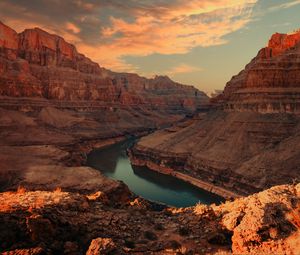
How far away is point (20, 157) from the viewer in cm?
6975

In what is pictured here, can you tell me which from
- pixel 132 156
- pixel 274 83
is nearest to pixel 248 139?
pixel 274 83

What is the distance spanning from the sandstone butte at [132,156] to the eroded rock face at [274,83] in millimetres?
343

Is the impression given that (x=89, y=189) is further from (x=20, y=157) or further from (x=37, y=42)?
(x=37, y=42)

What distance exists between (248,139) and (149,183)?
865 inches

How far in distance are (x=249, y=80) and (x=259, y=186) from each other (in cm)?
3687

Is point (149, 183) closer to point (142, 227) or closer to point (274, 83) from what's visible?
point (274, 83)

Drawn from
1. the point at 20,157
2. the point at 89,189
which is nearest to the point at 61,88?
the point at 20,157

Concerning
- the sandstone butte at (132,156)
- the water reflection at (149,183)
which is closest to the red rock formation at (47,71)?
the sandstone butte at (132,156)

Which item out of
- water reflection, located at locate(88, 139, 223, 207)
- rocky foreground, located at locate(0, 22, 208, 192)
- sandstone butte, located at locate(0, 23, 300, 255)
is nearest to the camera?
sandstone butte, located at locate(0, 23, 300, 255)

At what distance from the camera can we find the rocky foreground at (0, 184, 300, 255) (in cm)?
1474

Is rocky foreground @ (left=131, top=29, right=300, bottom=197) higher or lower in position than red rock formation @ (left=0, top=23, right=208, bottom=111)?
lower

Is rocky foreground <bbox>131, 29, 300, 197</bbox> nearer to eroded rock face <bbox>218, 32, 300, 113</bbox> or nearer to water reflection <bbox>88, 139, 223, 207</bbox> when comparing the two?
eroded rock face <bbox>218, 32, 300, 113</bbox>

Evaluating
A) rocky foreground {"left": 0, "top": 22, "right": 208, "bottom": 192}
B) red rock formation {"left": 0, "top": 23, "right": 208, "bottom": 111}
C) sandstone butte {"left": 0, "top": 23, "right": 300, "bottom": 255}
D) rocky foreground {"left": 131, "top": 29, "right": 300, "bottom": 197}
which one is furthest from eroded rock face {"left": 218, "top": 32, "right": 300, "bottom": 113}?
red rock formation {"left": 0, "top": 23, "right": 208, "bottom": 111}

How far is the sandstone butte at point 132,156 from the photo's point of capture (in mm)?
15637
